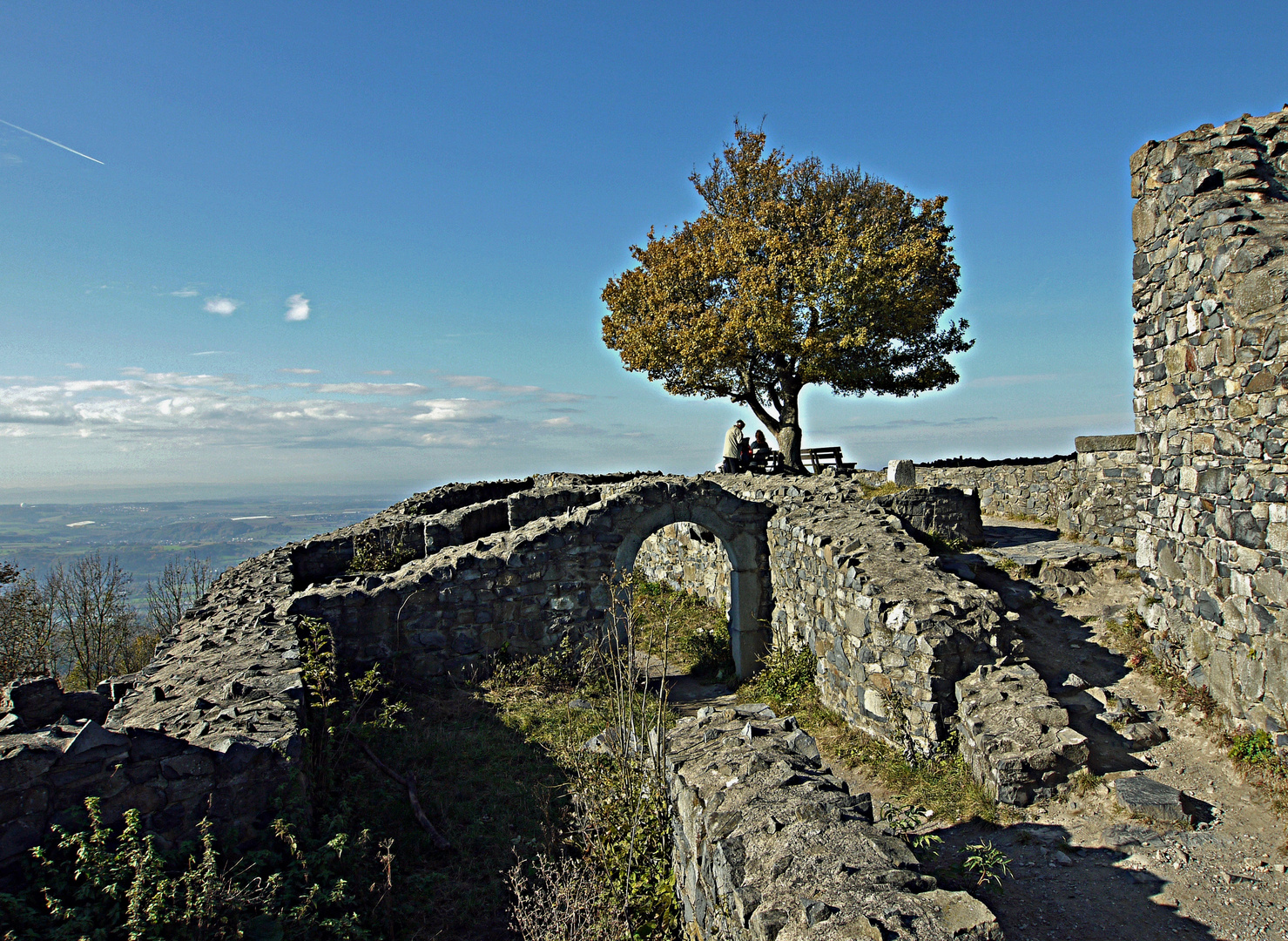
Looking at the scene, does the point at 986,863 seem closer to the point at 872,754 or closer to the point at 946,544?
the point at 872,754

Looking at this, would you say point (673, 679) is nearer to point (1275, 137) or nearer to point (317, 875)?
point (317, 875)

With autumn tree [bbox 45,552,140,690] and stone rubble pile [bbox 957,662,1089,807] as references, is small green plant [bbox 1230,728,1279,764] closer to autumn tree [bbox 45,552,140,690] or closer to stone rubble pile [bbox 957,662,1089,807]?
stone rubble pile [bbox 957,662,1089,807]

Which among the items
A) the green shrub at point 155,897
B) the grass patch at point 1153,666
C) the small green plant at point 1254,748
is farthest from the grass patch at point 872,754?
the green shrub at point 155,897

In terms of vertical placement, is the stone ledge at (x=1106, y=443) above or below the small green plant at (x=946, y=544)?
above

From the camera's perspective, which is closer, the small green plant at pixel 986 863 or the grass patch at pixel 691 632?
the small green plant at pixel 986 863

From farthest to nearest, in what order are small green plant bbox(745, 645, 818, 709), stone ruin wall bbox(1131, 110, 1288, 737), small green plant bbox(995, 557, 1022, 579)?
small green plant bbox(995, 557, 1022, 579), small green plant bbox(745, 645, 818, 709), stone ruin wall bbox(1131, 110, 1288, 737)

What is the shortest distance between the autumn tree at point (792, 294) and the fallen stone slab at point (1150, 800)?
1564 cm

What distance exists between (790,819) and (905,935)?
0.98 m

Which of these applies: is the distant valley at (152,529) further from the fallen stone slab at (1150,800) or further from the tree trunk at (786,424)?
the fallen stone slab at (1150,800)

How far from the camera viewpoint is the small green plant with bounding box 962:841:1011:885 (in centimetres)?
387

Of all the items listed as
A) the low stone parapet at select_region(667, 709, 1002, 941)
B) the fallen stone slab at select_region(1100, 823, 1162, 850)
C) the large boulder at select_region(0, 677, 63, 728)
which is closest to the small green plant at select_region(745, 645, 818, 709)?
the fallen stone slab at select_region(1100, 823, 1162, 850)

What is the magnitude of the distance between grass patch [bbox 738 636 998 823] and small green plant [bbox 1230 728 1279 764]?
2.14 metres

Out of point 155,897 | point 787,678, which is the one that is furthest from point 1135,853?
point 155,897

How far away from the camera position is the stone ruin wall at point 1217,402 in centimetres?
577
